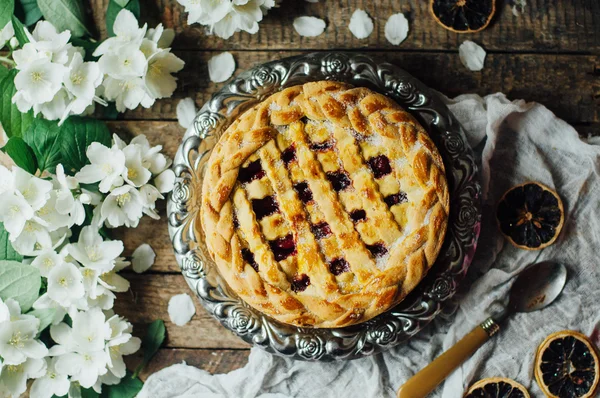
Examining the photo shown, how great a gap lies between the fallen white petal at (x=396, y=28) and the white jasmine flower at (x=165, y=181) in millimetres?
649

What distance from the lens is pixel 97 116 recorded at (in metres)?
1.71

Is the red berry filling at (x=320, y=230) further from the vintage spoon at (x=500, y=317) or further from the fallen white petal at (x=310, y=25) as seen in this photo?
the fallen white petal at (x=310, y=25)

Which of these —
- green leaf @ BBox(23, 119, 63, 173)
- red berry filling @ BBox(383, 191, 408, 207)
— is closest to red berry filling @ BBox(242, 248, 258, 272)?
red berry filling @ BBox(383, 191, 408, 207)

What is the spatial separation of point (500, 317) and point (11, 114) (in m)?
1.29

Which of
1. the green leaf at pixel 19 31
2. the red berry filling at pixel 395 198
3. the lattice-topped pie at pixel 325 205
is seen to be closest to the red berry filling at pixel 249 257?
the lattice-topped pie at pixel 325 205

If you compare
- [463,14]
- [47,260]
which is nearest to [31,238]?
[47,260]

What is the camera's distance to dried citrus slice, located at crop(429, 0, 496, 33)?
1.65 metres

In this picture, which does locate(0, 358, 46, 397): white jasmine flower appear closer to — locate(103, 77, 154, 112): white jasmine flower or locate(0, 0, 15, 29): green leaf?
locate(103, 77, 154, 112): white jasmine flower

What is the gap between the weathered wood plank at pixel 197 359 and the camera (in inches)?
66.6

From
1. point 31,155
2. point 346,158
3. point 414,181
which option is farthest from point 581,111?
point 31,155

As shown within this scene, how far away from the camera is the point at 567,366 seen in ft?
5.17

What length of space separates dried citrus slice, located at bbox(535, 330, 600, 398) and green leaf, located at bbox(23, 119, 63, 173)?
4.15 feet

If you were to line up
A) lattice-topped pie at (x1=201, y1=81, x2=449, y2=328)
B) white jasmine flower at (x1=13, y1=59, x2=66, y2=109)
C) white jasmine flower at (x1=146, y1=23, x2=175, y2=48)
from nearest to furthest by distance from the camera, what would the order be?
lattice-topped pie at (x1=201, y1=81, x2=449, y2=328), white jasmine flower at (x1=13, y1=59, x2=66, y2=109), white jasmine flower at (x1=146, y1=23, x2=175, y2=48)

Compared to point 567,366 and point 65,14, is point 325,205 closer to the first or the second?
point 567,366
